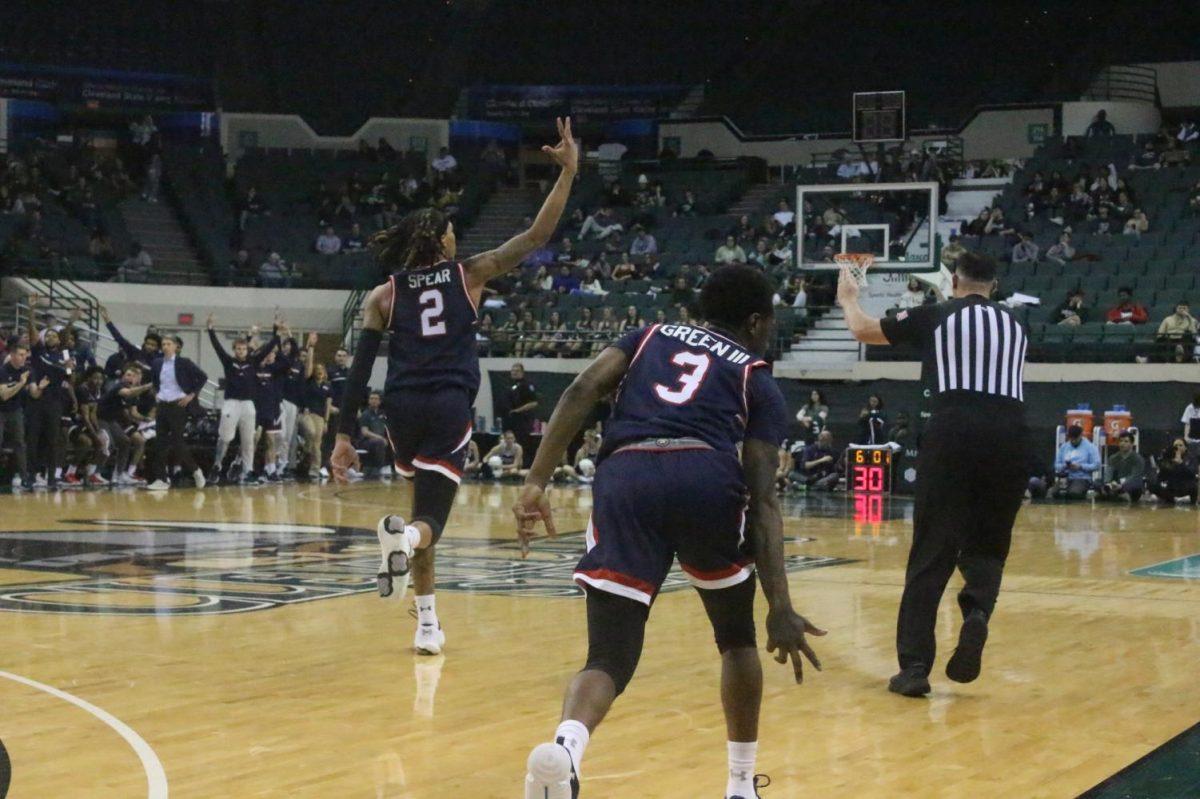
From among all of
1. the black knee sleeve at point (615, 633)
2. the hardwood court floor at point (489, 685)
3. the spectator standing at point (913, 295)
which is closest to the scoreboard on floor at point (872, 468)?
the spectator standing at point (913, 295)

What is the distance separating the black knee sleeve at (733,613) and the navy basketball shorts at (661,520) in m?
0.11

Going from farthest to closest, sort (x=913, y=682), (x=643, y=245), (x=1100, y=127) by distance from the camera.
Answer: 1. (x=1100, y=127)
2. (x=643, y=245)
3. (x=913, y=682)

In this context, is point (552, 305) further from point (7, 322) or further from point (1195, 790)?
point (1195, 790)

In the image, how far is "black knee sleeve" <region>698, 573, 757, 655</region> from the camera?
177 inches

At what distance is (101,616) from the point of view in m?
8.61

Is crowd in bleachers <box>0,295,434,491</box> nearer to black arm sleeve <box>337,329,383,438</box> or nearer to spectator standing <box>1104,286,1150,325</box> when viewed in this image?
spectator standing <box>1104,286,1150,325</box>

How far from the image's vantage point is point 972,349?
265 inches

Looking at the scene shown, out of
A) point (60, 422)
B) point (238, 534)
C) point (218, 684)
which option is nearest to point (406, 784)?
point (218, 684)

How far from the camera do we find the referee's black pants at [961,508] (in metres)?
6.65

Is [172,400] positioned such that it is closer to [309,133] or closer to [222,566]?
[222,566]

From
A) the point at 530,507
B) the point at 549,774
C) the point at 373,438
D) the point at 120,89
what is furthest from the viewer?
the point at 120,89

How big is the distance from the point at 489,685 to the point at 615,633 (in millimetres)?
2578

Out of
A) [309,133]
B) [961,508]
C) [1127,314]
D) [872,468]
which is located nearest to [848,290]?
[961,508]

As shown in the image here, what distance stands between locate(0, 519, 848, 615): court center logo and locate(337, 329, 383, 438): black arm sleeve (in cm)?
207
